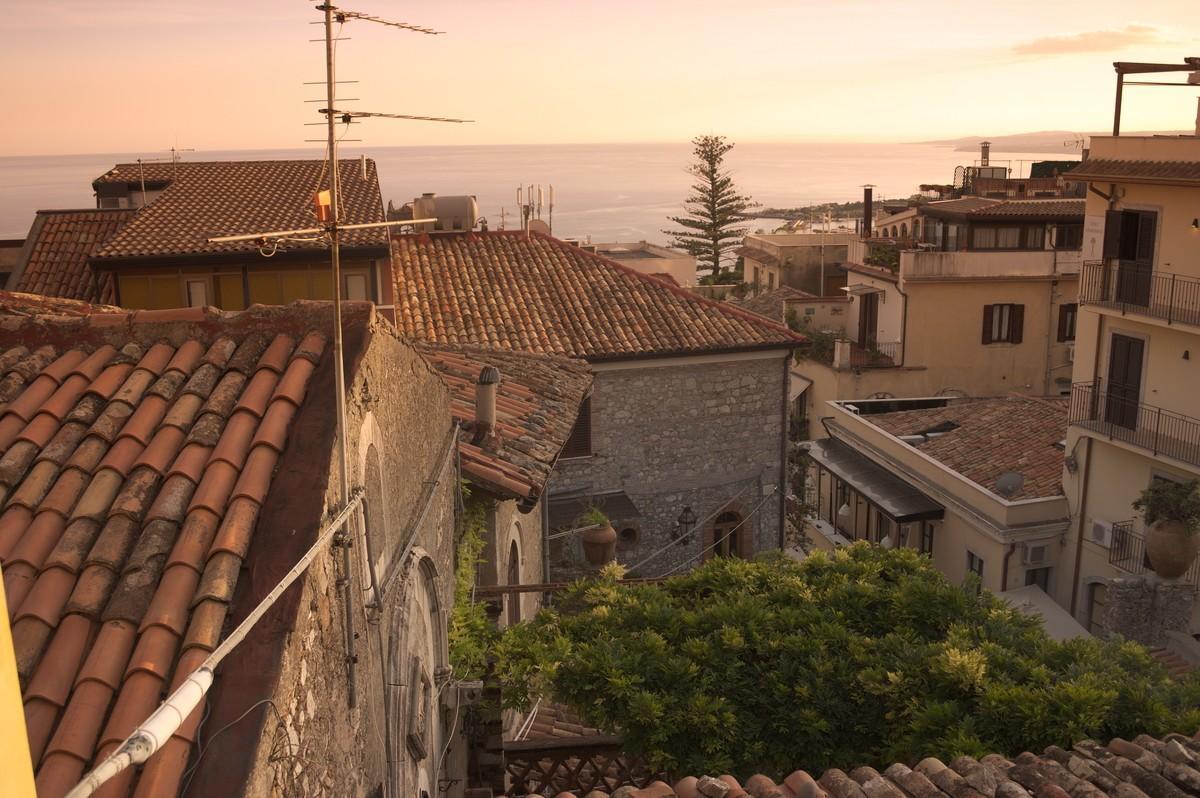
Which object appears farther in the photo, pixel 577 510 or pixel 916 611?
pixel 577 510

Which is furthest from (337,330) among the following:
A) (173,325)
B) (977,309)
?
(977,309)

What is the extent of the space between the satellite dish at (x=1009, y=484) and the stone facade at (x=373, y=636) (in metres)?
16.2

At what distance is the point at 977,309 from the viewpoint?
32.8m

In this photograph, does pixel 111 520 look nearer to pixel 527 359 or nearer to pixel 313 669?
pixel 313 669

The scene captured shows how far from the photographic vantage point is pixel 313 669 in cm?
376

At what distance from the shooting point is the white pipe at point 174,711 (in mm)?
2393

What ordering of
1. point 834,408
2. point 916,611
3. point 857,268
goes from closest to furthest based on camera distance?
1. point 916,611
2. point 834,408
3. point 857,268

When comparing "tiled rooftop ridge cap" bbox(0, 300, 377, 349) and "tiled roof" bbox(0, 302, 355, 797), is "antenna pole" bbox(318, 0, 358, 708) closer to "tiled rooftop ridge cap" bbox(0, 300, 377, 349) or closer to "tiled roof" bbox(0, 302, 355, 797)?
"tiled roof" bbox(0, 302, 355, 797)

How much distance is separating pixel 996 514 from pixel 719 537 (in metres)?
5.46

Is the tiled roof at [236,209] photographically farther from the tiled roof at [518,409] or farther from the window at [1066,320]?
the window at [1066,320]

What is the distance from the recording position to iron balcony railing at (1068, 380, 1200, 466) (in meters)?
20.4

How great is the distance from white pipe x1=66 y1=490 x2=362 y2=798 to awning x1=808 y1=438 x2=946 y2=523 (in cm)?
2037

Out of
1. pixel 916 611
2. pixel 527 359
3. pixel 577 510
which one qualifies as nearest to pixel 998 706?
pixel 916 611

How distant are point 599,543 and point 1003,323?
867 inches
